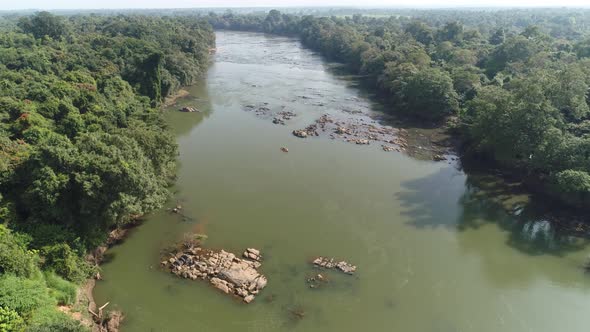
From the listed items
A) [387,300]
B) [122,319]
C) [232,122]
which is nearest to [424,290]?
[387,300]

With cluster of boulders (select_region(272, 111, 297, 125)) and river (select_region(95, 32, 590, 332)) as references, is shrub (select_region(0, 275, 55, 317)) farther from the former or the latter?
cluster of boulders (select_region(272, 111, 297, 125))

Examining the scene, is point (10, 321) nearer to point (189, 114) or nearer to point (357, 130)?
point (357, 130)

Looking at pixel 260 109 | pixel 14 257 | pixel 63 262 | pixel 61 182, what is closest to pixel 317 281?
pixel 63 262

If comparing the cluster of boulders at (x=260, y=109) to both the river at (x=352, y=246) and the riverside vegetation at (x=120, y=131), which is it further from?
the riverside vegetation at (x=120, y=131)

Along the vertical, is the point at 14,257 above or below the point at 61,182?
below

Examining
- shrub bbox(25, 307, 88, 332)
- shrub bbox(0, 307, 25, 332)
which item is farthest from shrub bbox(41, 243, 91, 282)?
shrub bbox(0, 307, 25, 332)

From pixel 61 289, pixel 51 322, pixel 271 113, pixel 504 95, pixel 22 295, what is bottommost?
pixel 61 289
